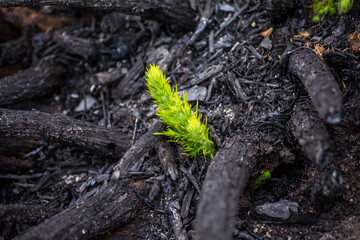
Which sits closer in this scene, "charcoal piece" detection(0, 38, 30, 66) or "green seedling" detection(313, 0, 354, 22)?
"green seedling" detection(313, 0, 354, 22)

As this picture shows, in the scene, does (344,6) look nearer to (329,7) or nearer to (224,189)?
(329,7)

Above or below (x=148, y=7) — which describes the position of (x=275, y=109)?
below

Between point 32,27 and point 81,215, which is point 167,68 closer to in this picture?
point 81,215

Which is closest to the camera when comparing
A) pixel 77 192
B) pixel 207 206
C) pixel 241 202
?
pixel 207 206

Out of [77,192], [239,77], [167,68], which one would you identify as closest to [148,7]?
[167,68]

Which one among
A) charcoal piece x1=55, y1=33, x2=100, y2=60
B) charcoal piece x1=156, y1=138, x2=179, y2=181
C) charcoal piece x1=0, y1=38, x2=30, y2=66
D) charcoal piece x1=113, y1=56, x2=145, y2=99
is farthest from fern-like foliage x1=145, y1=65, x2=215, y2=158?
charcoal piece x1=0, y1=38, x2=30, y2=66

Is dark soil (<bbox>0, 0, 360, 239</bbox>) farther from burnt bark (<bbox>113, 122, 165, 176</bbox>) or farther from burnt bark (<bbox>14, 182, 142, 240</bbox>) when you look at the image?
burnt bark (<bbox>113, 122, 165, 176</bbox>)

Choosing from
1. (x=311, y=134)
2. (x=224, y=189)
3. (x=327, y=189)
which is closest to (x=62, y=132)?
(x=224, y=189)
